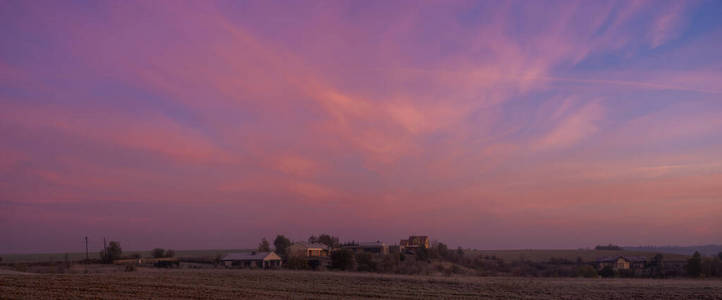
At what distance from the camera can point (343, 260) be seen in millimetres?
78125

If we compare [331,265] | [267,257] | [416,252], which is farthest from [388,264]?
[416,252]

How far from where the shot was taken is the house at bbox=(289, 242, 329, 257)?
92500mm

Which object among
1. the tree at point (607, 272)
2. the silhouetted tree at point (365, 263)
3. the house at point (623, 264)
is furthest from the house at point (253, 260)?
the house at point (623, 264)

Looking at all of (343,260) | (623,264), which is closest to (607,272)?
(623,264)

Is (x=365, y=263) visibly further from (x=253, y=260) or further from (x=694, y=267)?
(x=694, y=267)

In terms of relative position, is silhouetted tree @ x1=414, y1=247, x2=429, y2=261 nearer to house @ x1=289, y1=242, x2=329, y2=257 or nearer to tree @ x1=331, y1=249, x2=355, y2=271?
house @ x1=289, y1=242, x2=329, y2=257

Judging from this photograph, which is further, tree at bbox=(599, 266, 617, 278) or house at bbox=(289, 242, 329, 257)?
house at bbox=(289, 242, 329, 257)

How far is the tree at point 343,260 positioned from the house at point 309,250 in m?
12.1

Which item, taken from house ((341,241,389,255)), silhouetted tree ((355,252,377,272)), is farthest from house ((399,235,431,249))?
silhouetted tree ((355,252,377,272))

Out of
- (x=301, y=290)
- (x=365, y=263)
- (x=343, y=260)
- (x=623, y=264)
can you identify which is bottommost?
(x=623, y=264)

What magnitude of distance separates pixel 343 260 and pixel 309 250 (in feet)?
61.6

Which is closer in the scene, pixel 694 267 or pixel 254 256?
pixel 694 267

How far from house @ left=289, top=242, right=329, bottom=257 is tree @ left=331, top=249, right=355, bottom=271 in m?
12.1

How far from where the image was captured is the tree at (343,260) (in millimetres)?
77562
